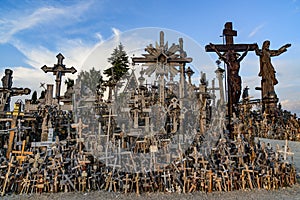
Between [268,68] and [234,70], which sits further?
[268,68]

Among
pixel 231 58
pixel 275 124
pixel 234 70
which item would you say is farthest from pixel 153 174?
pixel 275 124

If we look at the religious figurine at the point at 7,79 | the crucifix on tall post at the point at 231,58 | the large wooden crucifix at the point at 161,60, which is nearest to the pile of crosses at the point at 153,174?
the crucifix on tall post at the point at 231,58

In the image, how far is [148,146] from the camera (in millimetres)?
6617

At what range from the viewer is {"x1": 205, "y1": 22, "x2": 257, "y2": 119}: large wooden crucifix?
6.99 metres

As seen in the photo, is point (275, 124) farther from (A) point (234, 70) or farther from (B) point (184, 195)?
(B) point (184, 195)

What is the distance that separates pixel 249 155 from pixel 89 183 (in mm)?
3555

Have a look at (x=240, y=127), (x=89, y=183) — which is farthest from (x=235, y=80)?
(x=89, y=183)

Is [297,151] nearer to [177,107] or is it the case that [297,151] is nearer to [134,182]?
→ [177,107]

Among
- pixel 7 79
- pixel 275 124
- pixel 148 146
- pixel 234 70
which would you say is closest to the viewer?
pixel 148 146

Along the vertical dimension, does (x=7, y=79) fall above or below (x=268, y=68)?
below

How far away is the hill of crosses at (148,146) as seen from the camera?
507 centimetres

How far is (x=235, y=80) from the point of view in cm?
705

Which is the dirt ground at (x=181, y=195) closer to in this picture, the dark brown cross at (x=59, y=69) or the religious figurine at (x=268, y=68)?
the dark brown cross at (x=59, y=69)

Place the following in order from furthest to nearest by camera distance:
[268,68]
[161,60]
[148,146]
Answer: [268,68]
[161,60]
[148,146]
